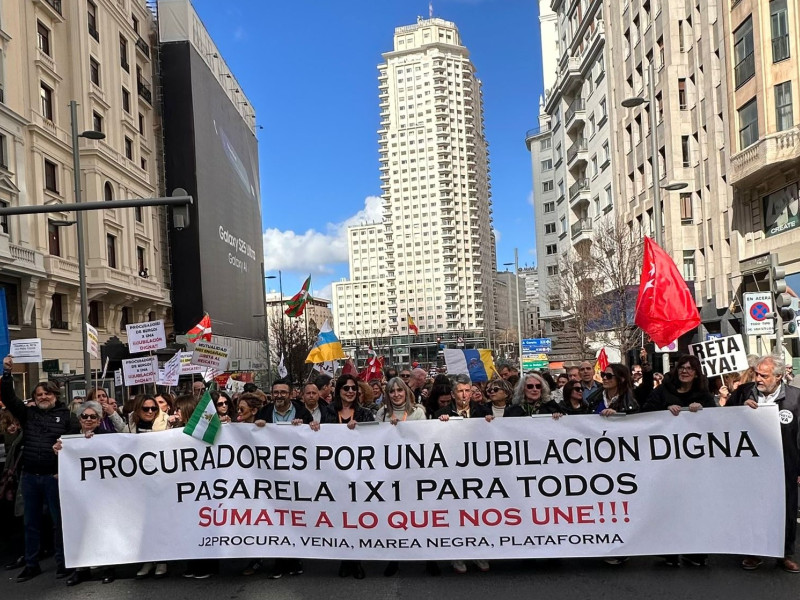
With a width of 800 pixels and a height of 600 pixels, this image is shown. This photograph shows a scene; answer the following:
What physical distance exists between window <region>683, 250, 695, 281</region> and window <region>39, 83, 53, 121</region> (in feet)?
90.7

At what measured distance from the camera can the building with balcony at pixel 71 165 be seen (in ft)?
93.5

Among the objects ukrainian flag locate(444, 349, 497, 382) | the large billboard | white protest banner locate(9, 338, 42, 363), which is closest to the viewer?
white protest banner locate(9, 338, 42, 363)

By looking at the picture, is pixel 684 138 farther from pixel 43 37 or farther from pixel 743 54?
pixel 43 37

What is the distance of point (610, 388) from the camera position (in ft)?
23.4

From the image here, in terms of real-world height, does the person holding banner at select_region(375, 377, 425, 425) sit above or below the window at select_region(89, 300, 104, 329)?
below

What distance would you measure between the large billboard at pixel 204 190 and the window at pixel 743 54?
91.9 ft

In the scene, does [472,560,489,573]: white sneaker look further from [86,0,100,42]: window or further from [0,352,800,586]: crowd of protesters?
[86,0,100,42]: window

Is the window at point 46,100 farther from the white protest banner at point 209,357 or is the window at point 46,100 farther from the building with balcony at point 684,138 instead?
the building with balcony at point 684,138

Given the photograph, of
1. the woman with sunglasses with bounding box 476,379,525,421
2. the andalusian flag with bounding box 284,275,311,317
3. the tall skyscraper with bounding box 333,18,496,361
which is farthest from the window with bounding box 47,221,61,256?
the tall skyscraper with bounding box 333,18,496,361

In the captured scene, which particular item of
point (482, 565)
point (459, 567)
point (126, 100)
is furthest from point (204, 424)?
point (126, 100)

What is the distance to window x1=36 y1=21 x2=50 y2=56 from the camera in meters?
31.4

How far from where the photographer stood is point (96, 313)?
36.1 m

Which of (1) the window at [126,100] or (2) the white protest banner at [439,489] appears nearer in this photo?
(2) the white protest banner at [439,489]

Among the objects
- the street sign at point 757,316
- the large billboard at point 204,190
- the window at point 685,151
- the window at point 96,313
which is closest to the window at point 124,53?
the large billboard at point 204,190
